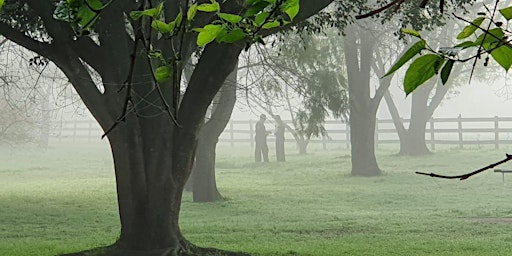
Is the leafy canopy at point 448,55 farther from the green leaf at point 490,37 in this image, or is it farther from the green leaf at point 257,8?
the green leaf at point 257,8

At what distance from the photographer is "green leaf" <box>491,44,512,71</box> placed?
82 cm

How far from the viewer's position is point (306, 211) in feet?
51.5

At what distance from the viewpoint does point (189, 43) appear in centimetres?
860

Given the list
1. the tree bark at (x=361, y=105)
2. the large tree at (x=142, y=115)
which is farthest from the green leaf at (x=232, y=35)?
the tree bark at (x=361, y=105)

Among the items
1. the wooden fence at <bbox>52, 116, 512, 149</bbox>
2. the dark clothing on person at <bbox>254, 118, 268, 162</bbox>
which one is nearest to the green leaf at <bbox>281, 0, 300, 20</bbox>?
the wooden fence at <bbox>52, 116, 512, 149</bbox>

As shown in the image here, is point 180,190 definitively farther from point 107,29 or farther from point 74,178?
point 74,178

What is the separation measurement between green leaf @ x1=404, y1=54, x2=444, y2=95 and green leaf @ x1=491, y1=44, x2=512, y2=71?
55 millimetres

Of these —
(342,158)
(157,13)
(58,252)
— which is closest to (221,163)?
(342,158)

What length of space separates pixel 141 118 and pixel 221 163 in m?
22.0

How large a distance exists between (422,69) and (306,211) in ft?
49.2

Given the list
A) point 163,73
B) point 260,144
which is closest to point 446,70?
point 163,73

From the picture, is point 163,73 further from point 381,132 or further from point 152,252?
point 381,132

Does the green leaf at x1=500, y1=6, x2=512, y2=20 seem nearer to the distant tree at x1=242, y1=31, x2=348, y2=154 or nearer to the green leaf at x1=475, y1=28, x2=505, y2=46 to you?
the green leaf at x1=475, y1=28, x2=505, y2=46

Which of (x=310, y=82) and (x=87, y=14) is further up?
(x=310, y=82)
